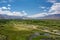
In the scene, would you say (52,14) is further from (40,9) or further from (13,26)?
(13,26)

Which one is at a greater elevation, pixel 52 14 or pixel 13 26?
pixel 52 14

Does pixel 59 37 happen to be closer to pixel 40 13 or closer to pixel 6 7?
pixel 40 13

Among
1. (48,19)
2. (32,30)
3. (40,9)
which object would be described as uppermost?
(40,9)

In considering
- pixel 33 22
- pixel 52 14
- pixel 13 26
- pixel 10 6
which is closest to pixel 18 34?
pixel 13 26

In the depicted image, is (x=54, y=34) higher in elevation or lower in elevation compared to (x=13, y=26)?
lower

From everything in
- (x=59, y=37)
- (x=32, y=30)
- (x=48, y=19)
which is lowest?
(x=59, y=37)

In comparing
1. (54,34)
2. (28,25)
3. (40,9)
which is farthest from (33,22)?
(54,34)
